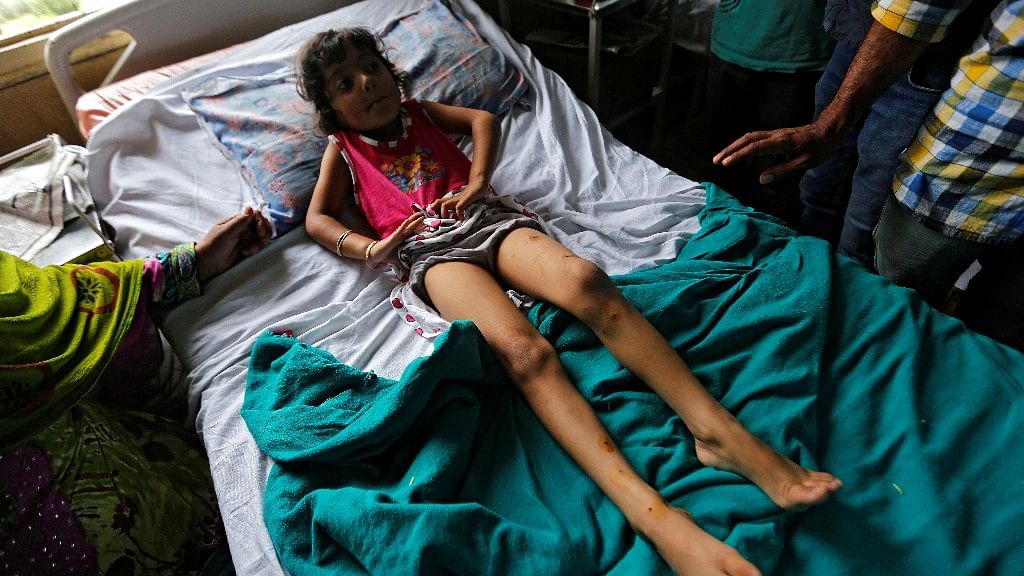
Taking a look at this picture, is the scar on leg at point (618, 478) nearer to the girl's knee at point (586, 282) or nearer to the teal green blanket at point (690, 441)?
the teal green blanket at point (690, 441)

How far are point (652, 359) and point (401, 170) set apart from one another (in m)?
0.76

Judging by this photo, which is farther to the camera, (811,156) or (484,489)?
(811,156)

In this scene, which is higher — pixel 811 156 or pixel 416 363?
pixel 811 156

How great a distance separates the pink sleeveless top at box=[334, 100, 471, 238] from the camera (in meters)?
1.37

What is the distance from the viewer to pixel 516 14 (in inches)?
95.0

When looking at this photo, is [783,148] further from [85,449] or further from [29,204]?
[29,204]

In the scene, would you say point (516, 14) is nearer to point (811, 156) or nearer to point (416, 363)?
point (811, 156)

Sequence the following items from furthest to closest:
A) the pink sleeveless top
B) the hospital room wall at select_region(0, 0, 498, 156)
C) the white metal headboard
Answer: the hospital room wall at select_region(0, 0, 498, 156), the white metal headboard, the pink sleeveless top

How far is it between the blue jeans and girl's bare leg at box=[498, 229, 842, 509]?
667 millimetres

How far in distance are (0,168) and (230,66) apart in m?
0.58

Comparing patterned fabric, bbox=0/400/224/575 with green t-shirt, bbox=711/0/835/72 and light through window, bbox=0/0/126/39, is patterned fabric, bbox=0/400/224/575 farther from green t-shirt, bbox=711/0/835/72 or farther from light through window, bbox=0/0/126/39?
green t-shirt, bbox=711/0/835/72

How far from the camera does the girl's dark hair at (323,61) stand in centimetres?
139

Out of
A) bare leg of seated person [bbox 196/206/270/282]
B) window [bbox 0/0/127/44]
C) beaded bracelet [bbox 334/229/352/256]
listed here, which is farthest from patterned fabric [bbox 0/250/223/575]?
window [bbox 0/0/127/44]

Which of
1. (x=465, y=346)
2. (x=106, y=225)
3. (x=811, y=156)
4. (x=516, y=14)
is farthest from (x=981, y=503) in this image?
(x=516, y=14)
